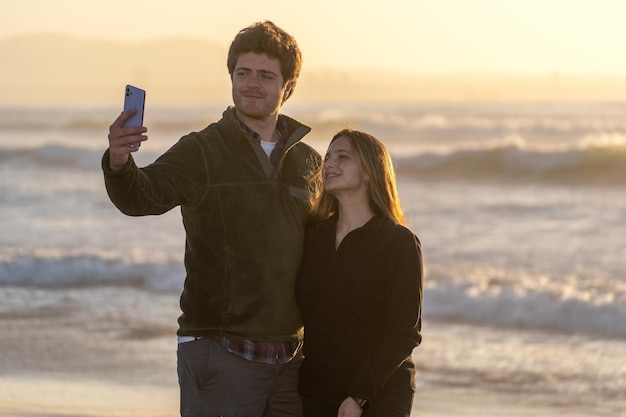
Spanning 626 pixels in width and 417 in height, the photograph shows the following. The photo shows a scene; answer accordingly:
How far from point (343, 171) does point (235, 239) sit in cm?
43

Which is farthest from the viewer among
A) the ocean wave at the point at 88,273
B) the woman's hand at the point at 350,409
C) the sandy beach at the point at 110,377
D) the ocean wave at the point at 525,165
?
the ocean wave at the point at 525,165

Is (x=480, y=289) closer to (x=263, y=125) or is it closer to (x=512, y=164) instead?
(x=263, y=125)

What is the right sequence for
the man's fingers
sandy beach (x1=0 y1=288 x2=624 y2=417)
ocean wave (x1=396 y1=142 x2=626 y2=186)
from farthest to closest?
ocean wave (x1=396 y1=142 x2=626 y2=186), sandy beach (x1=0 y1=288 x2=624 y2=417), the man's fingers

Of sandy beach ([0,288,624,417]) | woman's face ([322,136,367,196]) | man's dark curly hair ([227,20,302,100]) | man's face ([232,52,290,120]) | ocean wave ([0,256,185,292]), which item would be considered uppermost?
man's dark curly hair ([227,20,302,100])

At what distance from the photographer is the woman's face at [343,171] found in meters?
3.89

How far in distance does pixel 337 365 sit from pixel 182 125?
38.2 meters

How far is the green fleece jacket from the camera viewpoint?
150 inches

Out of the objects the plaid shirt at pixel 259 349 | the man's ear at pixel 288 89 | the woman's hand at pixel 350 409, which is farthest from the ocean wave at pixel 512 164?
the woman's hand at pixel 350 409

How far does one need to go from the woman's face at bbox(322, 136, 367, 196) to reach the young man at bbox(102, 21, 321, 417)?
0.13m

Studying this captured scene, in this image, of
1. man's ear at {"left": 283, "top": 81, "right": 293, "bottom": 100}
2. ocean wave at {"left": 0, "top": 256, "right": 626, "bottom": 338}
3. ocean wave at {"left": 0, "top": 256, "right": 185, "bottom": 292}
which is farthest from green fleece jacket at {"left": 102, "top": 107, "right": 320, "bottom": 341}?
ocean wave at {"left": 0, "top": 256, "right": 185, "bottom": 292}

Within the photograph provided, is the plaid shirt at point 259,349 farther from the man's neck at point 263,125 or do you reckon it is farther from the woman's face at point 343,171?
the woman's face at point 343,171

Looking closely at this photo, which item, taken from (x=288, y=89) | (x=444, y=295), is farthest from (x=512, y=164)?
(x=288, y=89)

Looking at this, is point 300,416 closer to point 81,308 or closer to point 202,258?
point 202,258

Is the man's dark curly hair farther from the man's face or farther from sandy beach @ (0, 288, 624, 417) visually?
sandy beach @ (0, 288, 624, 417)
